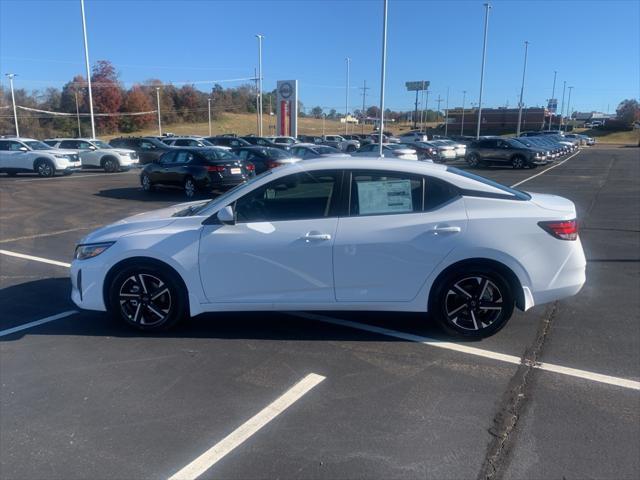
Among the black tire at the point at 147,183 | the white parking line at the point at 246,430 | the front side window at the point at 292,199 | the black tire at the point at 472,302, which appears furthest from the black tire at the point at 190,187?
the white parking line at the point at 246,430

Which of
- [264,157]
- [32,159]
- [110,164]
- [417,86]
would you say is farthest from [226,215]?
[417,86]

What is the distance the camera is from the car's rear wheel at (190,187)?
53.0 ft

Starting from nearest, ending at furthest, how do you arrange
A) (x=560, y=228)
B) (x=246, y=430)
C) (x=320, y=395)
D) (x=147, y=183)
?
(x=246, y=430) → (x=320, y=395) → (x=560, y=228) → (x=147, y=183)

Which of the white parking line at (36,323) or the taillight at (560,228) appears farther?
the white parking line at (36,323)

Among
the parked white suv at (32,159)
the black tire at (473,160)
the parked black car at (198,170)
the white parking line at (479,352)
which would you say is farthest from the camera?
the black tire at (473,160)

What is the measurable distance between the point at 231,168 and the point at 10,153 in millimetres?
13376

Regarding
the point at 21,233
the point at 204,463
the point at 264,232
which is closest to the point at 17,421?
the point at 204,463

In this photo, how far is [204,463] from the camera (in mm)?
3031

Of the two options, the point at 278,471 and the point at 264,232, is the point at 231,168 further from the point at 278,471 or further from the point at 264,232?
the point at 278,471

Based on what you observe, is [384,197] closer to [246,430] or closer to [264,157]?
[246,430]

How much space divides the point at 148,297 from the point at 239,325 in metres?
0.91

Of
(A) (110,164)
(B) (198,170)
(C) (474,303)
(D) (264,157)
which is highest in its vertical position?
(D) (264,157)

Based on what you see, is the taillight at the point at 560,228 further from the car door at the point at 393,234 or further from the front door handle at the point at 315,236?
the front door handle at the point at 315,236

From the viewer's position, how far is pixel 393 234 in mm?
4516
